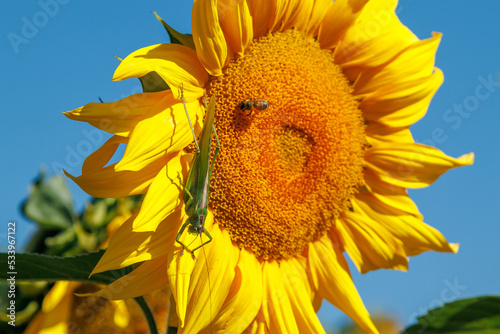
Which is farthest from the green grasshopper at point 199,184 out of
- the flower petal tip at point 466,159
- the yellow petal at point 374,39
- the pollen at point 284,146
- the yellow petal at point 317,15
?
the flower petal tip at point 466,159

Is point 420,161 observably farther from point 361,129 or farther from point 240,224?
point 240,224

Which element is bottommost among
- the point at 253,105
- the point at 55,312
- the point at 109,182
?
the point at 55,312

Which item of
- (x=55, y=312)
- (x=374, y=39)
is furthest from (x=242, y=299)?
(x=374, y=39)

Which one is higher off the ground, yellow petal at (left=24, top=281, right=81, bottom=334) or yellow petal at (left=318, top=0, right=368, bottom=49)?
yellow petal at (left=318, top=0, right=368, bottom=49)

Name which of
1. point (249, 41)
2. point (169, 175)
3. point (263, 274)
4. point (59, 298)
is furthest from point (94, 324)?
point (249, 41)

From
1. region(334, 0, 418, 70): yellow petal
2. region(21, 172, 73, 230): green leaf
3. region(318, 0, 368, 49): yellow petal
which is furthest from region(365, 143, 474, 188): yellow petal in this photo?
region(21, 172, 73, 230): green leaf

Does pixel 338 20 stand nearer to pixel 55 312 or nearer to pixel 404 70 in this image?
pixel 404 70

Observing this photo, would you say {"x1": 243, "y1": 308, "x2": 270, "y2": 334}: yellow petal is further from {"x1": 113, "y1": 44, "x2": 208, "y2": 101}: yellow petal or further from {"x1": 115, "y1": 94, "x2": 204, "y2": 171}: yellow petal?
{"x1": 113, "y1": 44, "x2": 208, "y2": 101}: yellow petal

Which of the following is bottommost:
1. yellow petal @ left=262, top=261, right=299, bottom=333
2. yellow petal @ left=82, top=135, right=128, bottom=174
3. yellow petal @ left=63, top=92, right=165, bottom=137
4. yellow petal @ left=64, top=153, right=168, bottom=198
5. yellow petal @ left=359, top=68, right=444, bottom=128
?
yellow petal @ left=262, top=261, right=299, bottom=333
